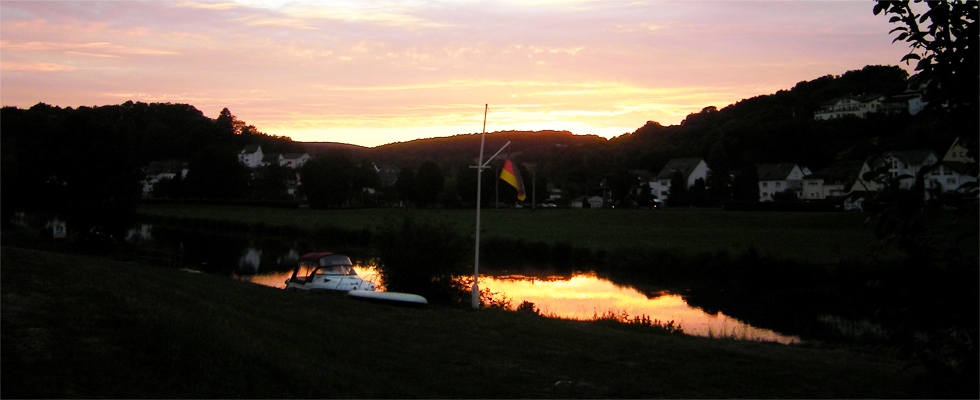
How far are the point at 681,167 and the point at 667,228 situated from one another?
5161 cm

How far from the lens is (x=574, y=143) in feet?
477

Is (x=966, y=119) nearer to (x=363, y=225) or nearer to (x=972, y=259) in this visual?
(x=972, y=259)

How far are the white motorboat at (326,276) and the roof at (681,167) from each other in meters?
80.3

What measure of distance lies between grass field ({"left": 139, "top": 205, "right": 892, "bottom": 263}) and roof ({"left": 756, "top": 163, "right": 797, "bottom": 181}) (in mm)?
31787

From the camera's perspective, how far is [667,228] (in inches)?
2190

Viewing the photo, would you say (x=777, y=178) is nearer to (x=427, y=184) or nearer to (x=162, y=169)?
(x=427, y=184)

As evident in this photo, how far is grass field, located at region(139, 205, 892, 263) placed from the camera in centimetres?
4119

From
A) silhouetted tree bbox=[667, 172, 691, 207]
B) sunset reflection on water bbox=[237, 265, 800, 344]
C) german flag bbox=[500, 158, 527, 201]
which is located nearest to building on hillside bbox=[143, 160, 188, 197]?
silhouetted tree bbox=[667, 172, 691, 207]

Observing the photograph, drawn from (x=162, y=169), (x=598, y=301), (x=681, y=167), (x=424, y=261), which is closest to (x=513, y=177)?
(x=424, y=261)

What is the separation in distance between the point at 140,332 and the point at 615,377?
6.36 meters

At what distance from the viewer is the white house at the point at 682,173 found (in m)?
101

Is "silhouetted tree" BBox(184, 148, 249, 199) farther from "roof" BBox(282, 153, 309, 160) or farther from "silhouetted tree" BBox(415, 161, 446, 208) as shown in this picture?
"roof" BBox(282, 153, 309, 160)

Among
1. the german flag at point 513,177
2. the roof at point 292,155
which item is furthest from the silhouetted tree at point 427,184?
the roof at point 292,155

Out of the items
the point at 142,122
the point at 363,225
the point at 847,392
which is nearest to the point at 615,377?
the point at 847,392
